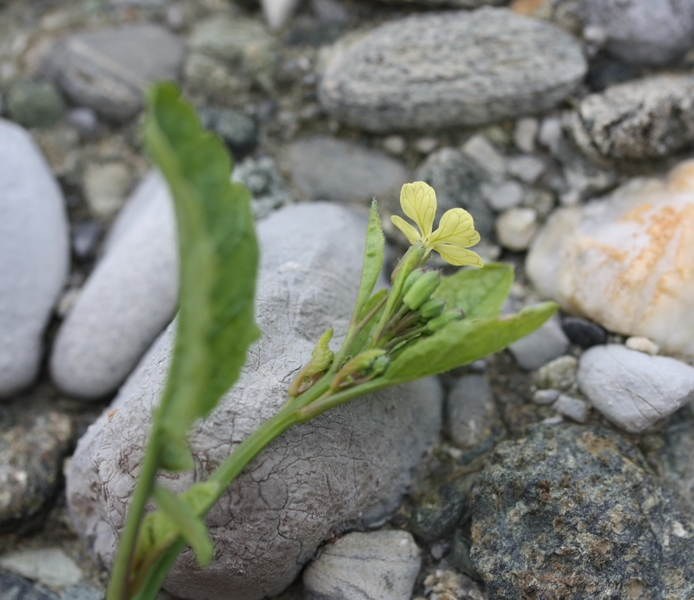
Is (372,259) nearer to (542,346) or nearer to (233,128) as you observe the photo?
(542,346)

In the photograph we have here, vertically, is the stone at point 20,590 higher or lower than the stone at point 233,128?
lower

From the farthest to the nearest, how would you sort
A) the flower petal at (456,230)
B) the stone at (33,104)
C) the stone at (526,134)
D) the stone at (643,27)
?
the stone at (33,104) < the stone at (526,134) < the stone at (643,27) < the flower petal at (456,230)

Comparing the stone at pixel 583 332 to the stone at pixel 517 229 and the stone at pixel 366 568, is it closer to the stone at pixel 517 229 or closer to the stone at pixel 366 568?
the stone at pixel 517 229

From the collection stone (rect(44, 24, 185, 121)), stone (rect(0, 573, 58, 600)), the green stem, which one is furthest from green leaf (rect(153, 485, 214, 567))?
stone (rect(44, 24, 185, 121))

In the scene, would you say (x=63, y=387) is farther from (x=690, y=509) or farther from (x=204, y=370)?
(x=690, y=509)

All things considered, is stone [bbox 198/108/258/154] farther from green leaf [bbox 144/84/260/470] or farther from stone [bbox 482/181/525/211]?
green leaf [bbox 144/84/260/470]

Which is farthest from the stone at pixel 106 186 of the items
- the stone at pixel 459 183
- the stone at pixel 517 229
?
the stone at pixel 517 229

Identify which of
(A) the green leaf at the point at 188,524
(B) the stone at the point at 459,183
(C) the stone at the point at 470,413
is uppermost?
(A) the green leaf at the point at 188,524
